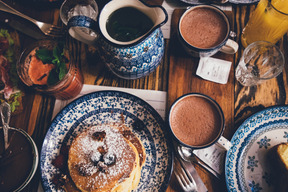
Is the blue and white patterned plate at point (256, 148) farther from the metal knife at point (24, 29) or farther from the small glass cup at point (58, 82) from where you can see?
the metal knife at point (24, 29)

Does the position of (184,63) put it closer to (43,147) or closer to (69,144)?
(69,144)

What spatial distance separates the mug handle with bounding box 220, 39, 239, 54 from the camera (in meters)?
1.41

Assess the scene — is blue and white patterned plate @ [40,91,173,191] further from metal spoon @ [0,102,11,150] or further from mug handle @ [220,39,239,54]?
mug handle @ [220,39,239,54]

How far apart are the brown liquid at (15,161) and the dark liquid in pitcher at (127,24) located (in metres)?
0.75

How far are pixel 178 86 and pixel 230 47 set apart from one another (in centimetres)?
37

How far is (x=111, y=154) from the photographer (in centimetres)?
127

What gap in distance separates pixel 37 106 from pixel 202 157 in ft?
3.27

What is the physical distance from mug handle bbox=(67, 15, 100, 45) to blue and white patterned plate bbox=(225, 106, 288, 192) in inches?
35.2

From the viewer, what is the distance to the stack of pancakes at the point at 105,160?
48.5 inches

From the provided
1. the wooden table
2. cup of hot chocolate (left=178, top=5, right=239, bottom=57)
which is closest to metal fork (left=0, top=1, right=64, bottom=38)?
the wooden table

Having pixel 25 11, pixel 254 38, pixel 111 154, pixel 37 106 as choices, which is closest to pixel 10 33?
pixel 25 11

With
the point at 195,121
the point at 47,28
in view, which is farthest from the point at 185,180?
A: the point at 47,28

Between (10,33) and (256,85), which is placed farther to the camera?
(10,33)

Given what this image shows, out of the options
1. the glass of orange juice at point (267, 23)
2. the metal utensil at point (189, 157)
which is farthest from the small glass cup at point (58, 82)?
the glass of orange juice at point (267, 23)
